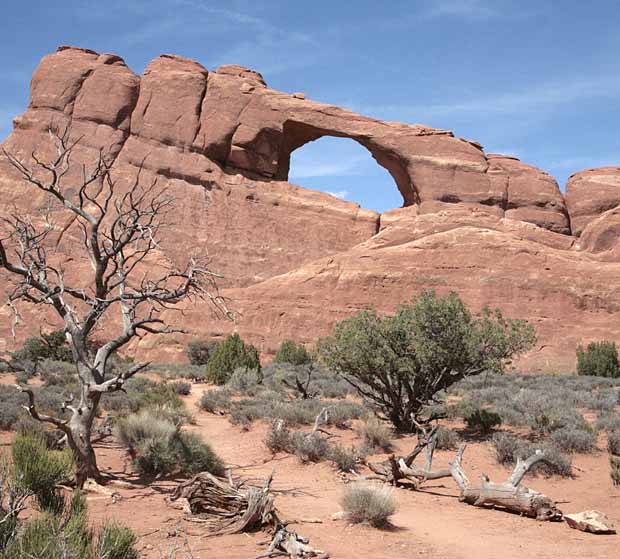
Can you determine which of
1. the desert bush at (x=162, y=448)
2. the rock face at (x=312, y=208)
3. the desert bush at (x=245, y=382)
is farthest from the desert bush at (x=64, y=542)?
the rock face at (x=312, y=208)

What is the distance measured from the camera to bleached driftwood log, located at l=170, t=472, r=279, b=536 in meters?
6.75

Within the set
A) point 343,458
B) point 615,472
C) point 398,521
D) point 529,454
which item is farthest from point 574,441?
point 398,521

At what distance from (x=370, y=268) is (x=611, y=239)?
1645 cm

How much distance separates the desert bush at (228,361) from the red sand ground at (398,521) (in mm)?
13134

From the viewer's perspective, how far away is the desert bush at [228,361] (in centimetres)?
2448

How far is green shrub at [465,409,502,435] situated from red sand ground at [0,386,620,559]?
A: 2524 millimetres

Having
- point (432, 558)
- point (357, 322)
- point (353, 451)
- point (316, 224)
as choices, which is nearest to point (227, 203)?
point (316, 224)

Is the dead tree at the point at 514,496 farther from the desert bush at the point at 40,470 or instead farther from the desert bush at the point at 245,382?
the desert bush at the point at 245,382

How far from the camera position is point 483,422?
14.0 m

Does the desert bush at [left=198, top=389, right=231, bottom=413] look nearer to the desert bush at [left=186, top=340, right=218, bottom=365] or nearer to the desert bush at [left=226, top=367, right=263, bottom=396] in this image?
the desert bush at [left=226, top=367, right=263, bottom=396]

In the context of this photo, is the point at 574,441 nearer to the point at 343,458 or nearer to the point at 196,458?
the point at 343,458

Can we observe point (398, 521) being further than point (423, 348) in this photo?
No

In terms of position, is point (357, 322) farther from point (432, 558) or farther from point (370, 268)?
point (370, 268)

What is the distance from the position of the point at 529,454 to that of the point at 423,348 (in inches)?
123
